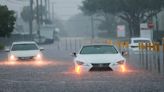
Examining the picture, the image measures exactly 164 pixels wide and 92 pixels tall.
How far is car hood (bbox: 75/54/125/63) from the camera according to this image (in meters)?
Result: 26.4

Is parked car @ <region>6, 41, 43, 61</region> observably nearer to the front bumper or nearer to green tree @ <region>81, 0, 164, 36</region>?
the front bumper

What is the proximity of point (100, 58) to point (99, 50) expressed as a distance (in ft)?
6.49

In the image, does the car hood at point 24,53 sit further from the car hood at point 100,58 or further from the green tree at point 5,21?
the green tree at point 5,21

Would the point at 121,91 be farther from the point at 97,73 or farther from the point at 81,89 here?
the point at 97,73

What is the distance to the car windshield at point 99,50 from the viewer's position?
28.3 metres

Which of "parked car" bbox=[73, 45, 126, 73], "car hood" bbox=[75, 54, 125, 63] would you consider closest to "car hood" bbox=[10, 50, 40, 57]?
"parked car" bbox=[73, 45, 126, 73]

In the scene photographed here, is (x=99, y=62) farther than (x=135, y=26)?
No

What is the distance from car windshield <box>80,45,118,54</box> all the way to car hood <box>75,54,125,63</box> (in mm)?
902

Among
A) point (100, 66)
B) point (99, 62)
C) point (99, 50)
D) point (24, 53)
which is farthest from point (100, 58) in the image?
point (24, 53)

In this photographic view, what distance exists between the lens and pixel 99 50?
28.5 meters

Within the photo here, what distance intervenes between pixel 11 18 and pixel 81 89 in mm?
54521

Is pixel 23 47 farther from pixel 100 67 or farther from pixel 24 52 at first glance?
pixel 100 67

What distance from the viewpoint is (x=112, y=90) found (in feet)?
59.6

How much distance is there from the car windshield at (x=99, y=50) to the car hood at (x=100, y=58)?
90 centimetres
